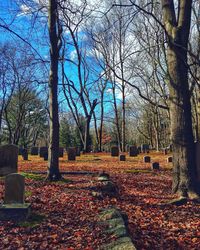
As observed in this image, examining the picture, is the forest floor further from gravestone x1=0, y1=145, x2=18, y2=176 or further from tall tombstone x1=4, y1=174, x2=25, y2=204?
gravestone x1=0, y1=145, x2=18, y2=176

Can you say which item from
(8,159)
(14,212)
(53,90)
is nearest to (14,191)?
(14,212)

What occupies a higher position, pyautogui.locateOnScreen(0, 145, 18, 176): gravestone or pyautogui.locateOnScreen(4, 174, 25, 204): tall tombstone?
pyautogui.locateOnScreen(0, 145, 18, 176): gravestone

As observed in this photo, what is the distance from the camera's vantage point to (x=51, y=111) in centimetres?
966

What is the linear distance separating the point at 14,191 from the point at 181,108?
176 inches

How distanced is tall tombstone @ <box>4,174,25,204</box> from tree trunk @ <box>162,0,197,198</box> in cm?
379

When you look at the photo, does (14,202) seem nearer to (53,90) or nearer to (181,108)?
(181,108)

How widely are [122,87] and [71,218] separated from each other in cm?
2741

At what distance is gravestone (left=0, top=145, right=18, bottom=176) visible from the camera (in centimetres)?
1066

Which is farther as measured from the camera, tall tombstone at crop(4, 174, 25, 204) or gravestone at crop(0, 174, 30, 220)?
tall tombstone at crop(4, 174, 25, 204)

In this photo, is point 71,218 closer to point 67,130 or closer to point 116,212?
point 116,212

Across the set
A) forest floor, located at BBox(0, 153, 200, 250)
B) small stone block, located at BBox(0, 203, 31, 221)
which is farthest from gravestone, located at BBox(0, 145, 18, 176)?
small stone block, located at BBox(0, 203, 31, 221)

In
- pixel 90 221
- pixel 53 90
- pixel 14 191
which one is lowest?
pixel 90 221

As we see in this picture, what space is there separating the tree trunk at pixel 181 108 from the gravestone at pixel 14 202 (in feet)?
12.4

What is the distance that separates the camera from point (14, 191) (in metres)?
5.58
